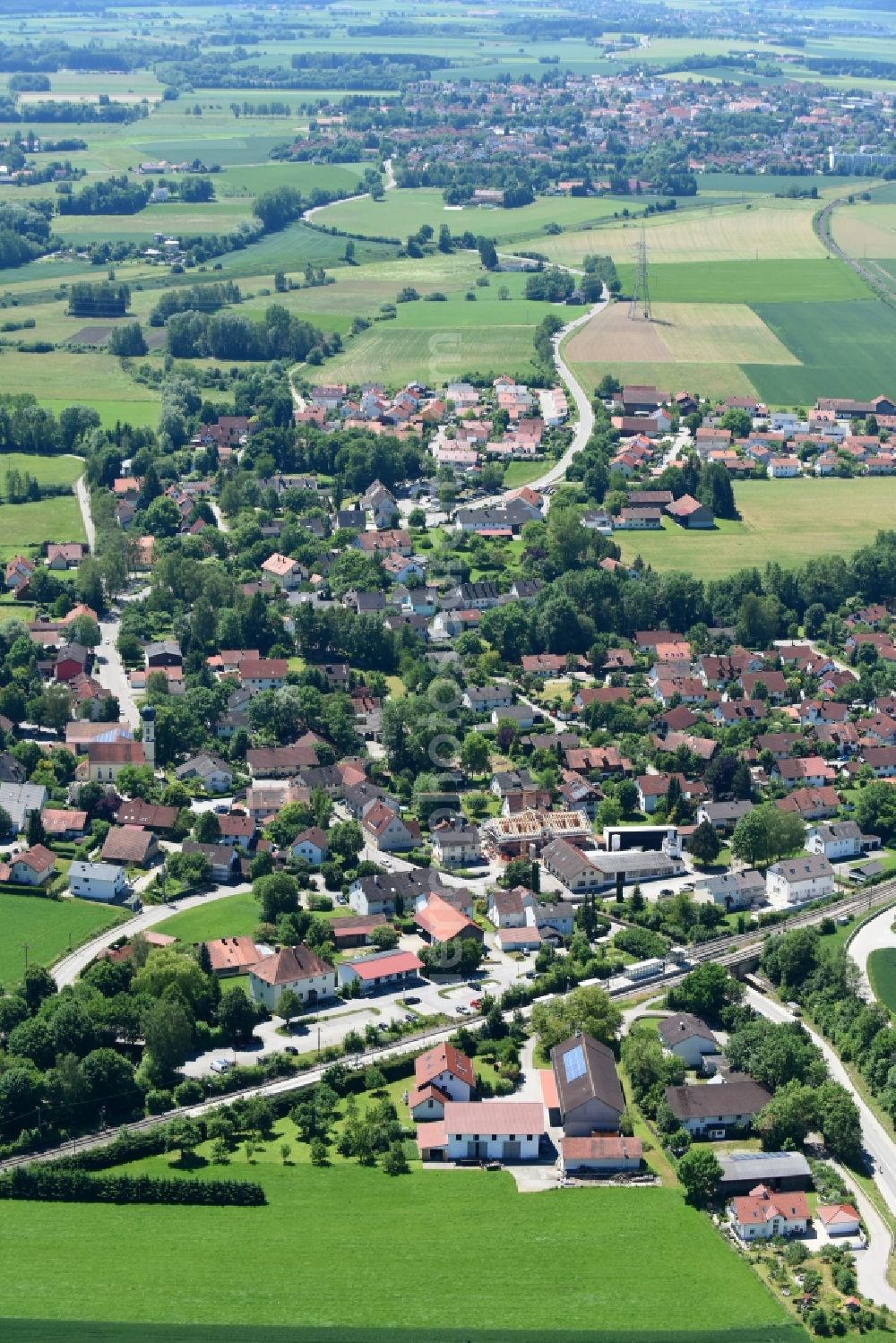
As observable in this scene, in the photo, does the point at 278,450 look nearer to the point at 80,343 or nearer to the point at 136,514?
the point at 136,514

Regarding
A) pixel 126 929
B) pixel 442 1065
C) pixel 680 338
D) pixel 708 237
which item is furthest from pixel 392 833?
pixel 708 237

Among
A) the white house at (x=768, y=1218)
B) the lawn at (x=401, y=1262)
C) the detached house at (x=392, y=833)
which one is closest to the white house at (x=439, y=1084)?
the lawn at (x=401, y=1262)

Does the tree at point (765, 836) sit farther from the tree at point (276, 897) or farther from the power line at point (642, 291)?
the power line at point (642, 291)

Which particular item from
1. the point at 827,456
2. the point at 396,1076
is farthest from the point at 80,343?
the point at 396,1076

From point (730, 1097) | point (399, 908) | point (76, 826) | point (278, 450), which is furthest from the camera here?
point (278, 450)

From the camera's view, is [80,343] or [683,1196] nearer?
[683,1196]

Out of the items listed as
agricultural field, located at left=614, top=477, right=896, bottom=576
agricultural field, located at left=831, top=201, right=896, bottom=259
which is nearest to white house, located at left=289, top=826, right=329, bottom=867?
agricultural field, located at left=614, top=477, right=896, bottom=576

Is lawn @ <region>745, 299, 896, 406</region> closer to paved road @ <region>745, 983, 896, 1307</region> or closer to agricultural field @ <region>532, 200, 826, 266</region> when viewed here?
agricultural field @ <region>532, 200, 826, 266</region>

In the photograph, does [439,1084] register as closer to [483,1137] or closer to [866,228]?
[483,1137]
